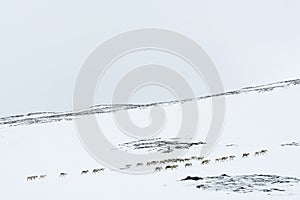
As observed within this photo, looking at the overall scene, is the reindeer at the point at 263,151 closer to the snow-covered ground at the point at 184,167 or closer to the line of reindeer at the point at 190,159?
the line of reindeer at the point at 190,159

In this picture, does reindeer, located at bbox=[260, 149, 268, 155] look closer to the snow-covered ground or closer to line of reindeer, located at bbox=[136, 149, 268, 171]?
line of reindeer, located at bbox=[136, 149, 268, 171]

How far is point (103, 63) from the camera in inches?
1115

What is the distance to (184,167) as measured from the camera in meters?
17.8

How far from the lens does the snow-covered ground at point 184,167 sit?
14.0 m

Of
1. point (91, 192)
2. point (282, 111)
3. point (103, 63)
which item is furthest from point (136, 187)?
point (282, 111)

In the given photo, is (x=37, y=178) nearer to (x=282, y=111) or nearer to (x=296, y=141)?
(x=296, y=141)

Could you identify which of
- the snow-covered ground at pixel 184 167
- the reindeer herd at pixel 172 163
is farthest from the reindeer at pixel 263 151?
the snow-covered ground at pixel 184 167

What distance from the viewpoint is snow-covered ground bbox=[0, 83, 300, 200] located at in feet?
46.0

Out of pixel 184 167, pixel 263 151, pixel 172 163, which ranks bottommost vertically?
pixel 184 167

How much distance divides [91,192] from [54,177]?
4636 millimetres

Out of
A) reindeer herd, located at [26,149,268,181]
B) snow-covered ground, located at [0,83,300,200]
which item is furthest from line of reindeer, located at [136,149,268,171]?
snow-covered ground, located at [0,83,300,200]

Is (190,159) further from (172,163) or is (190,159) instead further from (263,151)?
(263,151)

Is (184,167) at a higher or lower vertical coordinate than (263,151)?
lower

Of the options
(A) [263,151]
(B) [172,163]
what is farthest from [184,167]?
(A) [263,151]
